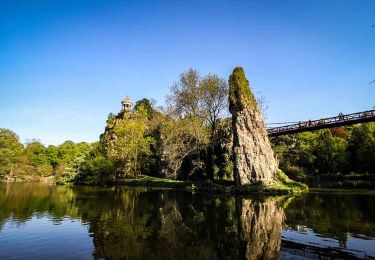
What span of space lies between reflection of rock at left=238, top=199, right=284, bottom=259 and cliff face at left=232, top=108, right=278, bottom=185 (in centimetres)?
1503

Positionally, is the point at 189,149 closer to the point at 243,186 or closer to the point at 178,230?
the point at 243,186

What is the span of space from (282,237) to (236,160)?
1016 inches

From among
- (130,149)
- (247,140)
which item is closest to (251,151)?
(247,140)

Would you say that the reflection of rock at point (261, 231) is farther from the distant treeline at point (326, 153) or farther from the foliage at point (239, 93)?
the distant treeline at point (326, 153)

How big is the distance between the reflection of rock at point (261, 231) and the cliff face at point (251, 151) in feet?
49.3

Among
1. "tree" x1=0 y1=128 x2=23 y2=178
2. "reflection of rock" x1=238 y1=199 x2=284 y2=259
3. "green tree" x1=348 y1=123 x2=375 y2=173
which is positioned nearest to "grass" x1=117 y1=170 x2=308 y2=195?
"reflection of rock" x1=238 y1=199 x2=284 y2=259

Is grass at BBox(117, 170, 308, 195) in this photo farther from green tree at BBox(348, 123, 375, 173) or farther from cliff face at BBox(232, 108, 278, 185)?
green tree at BBox(348, 123, 375, 173)

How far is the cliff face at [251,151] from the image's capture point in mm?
40188

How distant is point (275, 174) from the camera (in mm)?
41594

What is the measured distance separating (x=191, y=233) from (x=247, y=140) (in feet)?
88.9

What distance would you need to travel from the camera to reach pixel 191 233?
16469 millimetres

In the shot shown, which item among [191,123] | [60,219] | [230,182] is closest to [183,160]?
[191,123]

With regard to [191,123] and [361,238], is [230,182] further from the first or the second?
[361,238]

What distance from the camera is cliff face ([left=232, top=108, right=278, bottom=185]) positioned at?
4019cm
